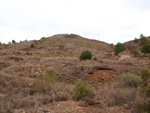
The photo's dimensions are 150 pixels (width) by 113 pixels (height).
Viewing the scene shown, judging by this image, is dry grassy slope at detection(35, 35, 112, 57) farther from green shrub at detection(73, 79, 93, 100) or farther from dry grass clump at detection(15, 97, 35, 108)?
dry grass clump at detection(15, 97, 35, 108)

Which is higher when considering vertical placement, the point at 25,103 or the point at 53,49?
the point at 53,49

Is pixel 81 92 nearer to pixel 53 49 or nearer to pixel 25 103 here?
pixel 25 103

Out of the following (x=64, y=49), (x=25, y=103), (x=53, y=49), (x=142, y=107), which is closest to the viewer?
(x=142, y=107)

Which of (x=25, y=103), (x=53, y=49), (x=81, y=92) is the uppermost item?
(x=53, y=49)

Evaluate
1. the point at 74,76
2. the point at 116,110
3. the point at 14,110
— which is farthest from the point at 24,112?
the point at 74,76

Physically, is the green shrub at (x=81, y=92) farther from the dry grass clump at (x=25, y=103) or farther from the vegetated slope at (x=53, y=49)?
the vegetated slope at (x=53, y=49)

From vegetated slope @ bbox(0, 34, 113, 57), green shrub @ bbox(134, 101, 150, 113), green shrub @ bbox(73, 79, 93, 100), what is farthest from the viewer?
vegetated slope @ bbox(0, 34, 113, 57)

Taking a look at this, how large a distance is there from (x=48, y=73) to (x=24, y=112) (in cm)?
376

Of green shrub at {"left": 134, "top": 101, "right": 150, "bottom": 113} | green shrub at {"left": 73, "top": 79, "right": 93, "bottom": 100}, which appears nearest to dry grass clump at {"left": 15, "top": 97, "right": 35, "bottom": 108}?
green shrub at {"left": 73, "top": 79, "right": 93, "bottom": 100}

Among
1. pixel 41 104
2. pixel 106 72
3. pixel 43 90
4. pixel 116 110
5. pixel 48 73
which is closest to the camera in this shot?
pixel 116 110

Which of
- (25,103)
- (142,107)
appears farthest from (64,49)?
(142,107)

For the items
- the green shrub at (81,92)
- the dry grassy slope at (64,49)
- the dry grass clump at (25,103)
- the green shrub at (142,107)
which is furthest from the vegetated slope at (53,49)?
the green shrub at (142,107)

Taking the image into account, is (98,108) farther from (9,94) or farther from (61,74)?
(61,74)

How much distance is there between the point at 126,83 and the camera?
7035 millimetres
